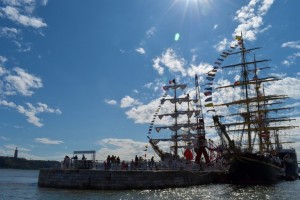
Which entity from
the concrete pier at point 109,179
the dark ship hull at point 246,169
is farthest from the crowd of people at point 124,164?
the dark ship hull at point 246,169

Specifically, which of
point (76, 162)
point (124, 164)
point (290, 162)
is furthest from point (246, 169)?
point (290, 162)

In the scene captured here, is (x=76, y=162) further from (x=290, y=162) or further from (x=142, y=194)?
(x=290, y=162)

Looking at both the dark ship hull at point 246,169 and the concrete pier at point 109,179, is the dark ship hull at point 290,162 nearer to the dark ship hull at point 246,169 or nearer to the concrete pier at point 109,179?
the dark ship hull at point 246,169

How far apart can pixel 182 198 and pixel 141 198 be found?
3250 mm

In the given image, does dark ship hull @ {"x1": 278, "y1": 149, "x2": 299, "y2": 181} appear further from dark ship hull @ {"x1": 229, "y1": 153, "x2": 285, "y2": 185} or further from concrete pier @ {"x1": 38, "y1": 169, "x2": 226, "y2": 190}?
concrete pier @ {"x1": 38, "y1": 169, "x2": 226, "y2": 190}

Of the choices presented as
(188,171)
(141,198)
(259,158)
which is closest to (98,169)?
(141,198)

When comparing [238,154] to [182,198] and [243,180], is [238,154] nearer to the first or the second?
[243,180]

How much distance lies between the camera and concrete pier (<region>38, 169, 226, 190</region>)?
110 ft

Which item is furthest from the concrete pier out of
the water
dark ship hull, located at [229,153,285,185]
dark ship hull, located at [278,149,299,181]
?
dark ship hull, located at [278,149,299,181]

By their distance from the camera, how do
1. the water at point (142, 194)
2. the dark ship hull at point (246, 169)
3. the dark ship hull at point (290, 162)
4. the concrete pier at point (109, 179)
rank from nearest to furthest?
the water at point (142, 194) < the concrete pier at point (109, 179) < the dark ship hull at point (246, 169) < the dark ship hull at point (290, 162)

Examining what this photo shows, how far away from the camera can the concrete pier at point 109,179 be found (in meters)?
33.4

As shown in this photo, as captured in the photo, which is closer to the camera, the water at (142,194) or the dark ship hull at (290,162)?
the water at (142,194)

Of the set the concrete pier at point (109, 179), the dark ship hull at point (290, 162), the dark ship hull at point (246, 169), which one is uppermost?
the dark ship hull at point (290, 162)

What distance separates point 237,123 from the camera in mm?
61156
